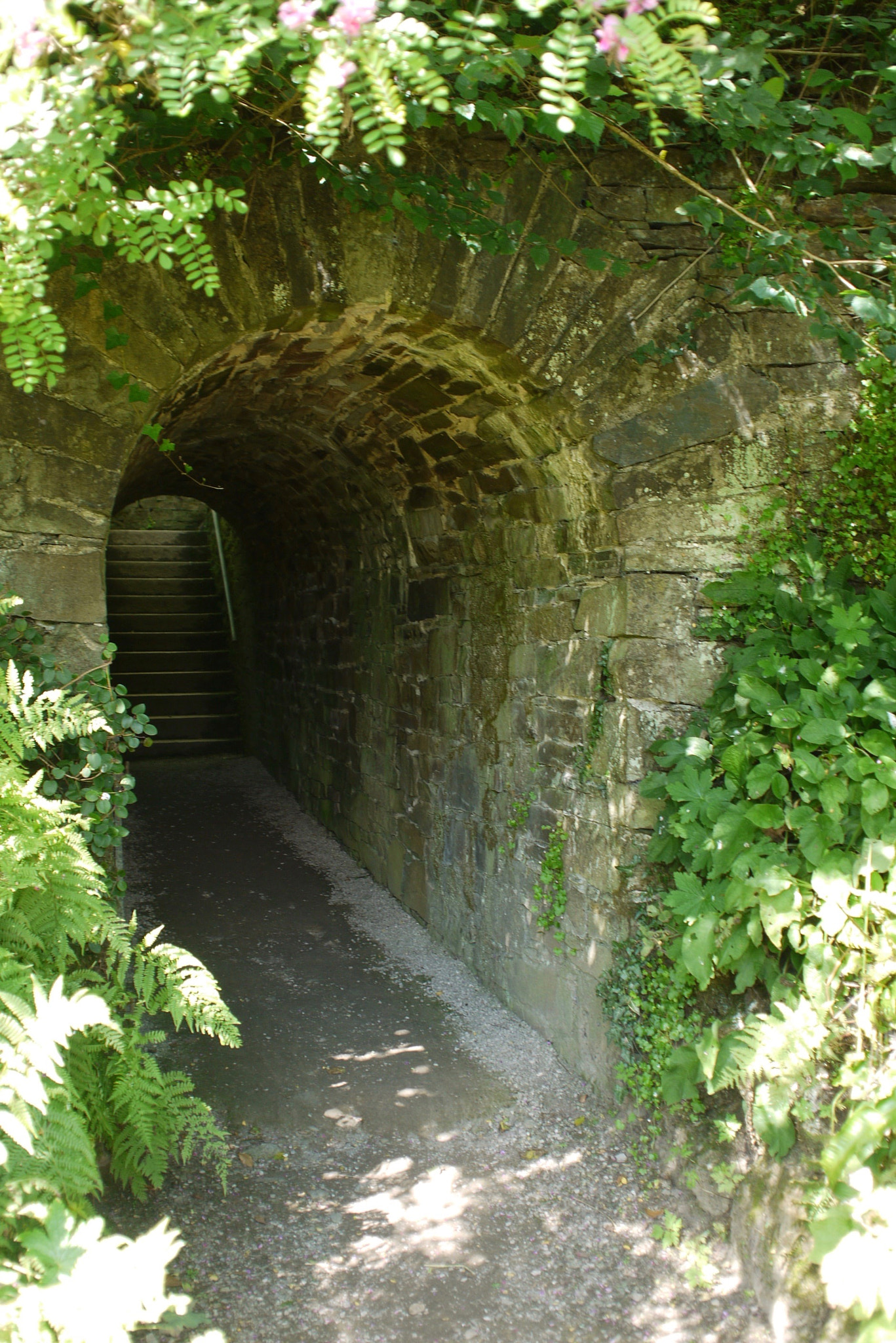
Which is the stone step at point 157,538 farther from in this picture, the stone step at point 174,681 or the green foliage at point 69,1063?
the green foliage at point 69,1063

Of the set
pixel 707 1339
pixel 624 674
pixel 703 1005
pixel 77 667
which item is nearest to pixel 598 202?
pixel 624 674

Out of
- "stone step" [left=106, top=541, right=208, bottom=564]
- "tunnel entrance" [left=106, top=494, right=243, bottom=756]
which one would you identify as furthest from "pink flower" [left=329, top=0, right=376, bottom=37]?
"stone step" [left=106, top=541, right=208, bottom=564]

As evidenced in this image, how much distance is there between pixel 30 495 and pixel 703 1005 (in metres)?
2.44

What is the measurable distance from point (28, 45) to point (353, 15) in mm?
593

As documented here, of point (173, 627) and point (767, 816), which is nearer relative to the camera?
point (767, 816)

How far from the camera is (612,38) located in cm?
181

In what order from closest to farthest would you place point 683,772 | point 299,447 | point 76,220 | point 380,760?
point 76,220 < point 683,772 < point 299,447 < point 380,760

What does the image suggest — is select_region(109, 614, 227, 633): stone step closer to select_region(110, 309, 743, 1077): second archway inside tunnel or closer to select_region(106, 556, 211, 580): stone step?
select_region(106, 556, 211, 580): stone step

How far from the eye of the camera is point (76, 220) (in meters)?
1.96

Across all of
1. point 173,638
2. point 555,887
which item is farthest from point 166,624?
point 555,887

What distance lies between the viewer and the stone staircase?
952 centimetres

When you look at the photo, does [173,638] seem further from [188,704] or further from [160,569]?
[160,569]

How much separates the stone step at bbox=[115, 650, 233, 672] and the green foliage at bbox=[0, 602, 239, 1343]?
24.2 ft

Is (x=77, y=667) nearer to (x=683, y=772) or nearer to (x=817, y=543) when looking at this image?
(x=683, y=772)
